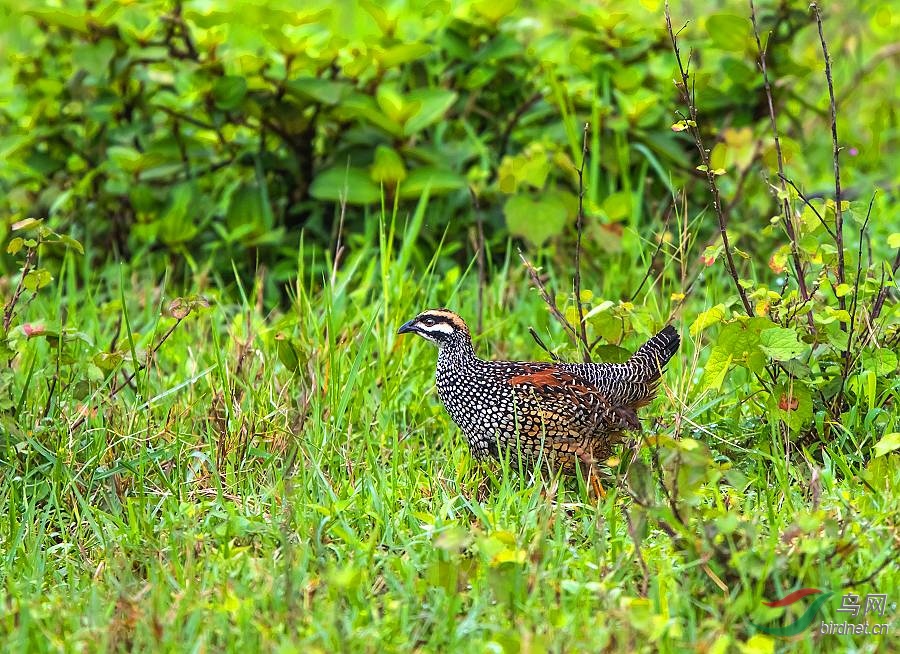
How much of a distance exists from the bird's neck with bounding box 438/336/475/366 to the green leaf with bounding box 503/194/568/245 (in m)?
1.32

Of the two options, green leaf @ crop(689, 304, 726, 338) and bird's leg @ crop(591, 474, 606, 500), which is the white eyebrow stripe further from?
green leaf @ crop(689, 304, 726, 338)

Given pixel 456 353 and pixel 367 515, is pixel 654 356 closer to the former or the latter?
pixel 456 353

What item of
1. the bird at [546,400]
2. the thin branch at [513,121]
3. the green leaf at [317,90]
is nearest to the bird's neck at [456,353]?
the bird at [546,400]

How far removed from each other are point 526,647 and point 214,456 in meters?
1.71

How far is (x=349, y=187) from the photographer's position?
586 centimetres

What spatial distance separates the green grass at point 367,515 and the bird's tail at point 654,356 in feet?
0.27

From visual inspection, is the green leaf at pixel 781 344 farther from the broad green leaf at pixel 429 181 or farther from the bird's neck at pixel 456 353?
the broad green leaf at pixel 429 181

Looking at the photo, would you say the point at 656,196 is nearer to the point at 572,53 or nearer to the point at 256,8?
the point at 572,53

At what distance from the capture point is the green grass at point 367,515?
3.15 m

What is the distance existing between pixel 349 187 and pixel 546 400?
6.75 ft

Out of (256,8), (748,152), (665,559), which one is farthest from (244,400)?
(748,152)

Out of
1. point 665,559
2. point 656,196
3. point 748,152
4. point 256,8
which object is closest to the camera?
point 665,559

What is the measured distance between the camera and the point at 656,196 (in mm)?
6594

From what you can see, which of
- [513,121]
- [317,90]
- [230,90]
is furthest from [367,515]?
[513,121]
